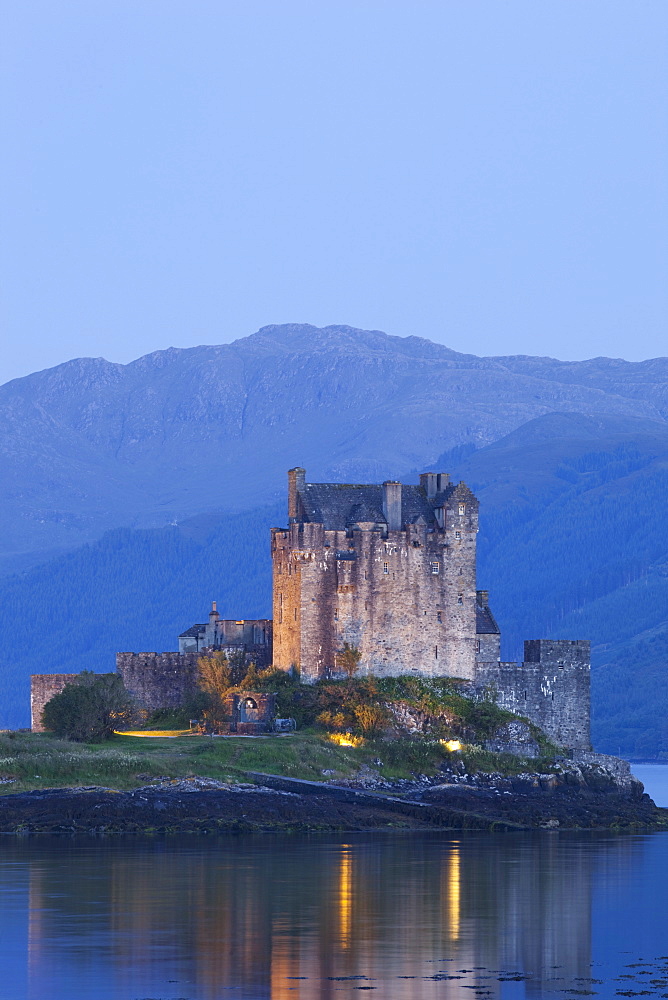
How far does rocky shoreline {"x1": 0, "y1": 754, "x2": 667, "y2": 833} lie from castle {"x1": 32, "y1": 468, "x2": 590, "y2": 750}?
5852 mm

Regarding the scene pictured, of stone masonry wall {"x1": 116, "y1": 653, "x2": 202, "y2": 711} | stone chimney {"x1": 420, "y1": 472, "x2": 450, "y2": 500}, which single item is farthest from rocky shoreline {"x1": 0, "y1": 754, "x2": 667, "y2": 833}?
stone masonry wall {"x1": 116, "y1": 653, "x2": 202, "y2": 711}

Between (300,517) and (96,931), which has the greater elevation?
(300,517)

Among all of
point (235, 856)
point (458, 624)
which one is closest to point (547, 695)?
point (458, 624)

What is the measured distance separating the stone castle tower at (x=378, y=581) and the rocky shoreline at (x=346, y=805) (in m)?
8.08

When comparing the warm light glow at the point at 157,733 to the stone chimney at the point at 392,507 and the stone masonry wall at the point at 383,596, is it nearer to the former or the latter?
the stone masonry wall at the point at 383,596

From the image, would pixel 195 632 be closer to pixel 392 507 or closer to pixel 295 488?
pixel 295 488

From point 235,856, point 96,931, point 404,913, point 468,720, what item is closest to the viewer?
point 96,931

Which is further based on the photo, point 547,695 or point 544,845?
point 547,695

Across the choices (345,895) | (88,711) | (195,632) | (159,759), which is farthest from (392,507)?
(345,895)

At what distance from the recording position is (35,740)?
92.8m

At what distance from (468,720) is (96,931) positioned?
4637cm

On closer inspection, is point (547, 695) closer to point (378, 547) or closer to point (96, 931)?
point (378, 547)

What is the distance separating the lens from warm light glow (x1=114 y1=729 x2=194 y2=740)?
322 ft

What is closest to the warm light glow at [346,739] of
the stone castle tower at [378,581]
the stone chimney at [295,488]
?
the stone castle tower at [378,581]
